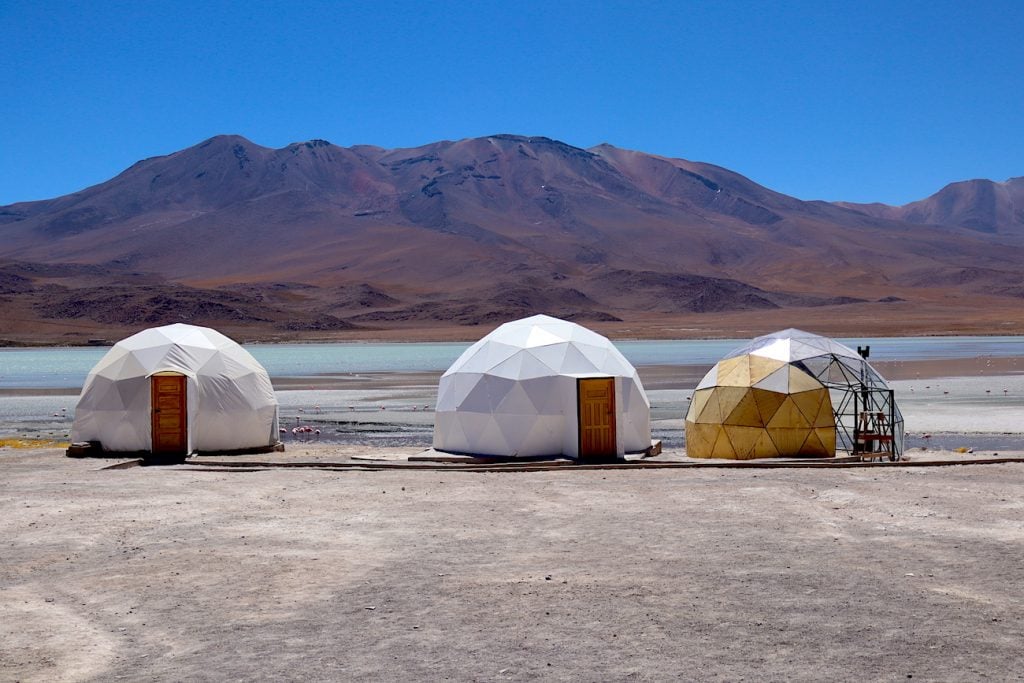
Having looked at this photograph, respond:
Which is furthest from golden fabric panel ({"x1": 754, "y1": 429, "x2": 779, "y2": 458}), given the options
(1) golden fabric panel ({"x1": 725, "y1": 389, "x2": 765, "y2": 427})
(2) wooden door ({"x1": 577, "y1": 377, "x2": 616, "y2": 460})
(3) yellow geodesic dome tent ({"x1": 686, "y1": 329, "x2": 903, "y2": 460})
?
(2) wooden door ({"x1": 577, "y1": 377, "x2": 616, "y2": 460})

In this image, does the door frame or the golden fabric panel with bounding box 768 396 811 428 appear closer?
the golden fabric panel with bounding box 768 396 811 428

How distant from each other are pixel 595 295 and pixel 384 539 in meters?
146

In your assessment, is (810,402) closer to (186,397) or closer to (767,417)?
(767,417)

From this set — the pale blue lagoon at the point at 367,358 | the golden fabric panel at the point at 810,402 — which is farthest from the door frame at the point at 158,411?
the pale blue lagoon at the point at 367,358

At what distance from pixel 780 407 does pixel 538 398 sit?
160 inches

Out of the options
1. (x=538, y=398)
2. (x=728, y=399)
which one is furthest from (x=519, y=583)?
(x=728, y=399)

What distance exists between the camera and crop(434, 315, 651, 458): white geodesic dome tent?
18031 mm

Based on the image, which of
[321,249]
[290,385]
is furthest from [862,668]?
[321,249]

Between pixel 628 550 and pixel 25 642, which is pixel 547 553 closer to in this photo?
pixel 628 550

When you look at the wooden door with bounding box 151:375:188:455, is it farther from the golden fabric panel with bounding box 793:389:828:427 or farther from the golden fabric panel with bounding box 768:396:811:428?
the golden fabric panel with bounding box 793:389:828:427

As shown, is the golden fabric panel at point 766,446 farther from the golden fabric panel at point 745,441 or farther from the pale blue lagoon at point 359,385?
the pale blue lagoon at point 359,385

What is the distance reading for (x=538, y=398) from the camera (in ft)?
59.8

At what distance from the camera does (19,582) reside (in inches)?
343

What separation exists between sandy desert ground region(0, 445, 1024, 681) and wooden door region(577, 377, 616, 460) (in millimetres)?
3952
